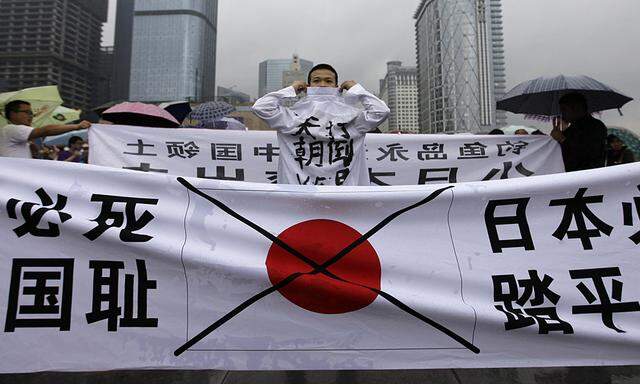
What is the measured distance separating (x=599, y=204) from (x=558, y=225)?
0.26m

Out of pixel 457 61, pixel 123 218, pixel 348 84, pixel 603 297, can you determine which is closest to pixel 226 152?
pixel 348 84

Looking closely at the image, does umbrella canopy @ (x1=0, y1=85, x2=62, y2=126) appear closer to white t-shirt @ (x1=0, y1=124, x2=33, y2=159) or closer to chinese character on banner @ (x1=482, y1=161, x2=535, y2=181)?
white t-shirt @ (x1=0, y1=124, x2=33, y2=159)

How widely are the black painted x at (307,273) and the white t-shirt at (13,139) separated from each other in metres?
2.28

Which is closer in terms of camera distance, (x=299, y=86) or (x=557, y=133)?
(x=299, y=86)

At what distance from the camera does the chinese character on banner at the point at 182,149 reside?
12.6ft

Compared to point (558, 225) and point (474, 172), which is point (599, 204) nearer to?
point (558, 225)

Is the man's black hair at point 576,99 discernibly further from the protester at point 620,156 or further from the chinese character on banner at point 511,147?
the protester at point 620,156

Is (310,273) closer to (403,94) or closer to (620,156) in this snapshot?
(620,156)

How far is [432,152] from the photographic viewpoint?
12.9 ft

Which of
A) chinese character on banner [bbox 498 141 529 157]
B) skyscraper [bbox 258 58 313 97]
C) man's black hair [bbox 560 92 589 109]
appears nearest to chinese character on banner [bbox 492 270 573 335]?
man's black hair [bbox 560 92 589 109]

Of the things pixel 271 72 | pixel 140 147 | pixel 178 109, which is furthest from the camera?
pixel 271 72

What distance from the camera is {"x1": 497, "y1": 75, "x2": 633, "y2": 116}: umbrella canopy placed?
3.49 meters

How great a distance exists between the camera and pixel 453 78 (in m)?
63.5

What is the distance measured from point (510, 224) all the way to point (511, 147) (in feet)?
7.01
